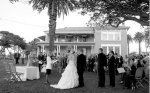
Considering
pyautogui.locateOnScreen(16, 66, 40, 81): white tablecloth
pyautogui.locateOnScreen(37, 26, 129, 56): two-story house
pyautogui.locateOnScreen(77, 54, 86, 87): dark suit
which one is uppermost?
pyautogui.locateOnScreen(37, 26, 129, 56): two-story house

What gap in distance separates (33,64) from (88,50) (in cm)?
3279

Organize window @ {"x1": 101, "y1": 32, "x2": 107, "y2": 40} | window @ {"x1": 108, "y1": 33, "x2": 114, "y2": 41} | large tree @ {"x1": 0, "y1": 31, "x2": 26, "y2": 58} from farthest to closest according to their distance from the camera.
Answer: large tree @ {"x1": 0, "y1": 31, "x2": 26, "y2": 58}, window @ {"x1": 101, "y1": 32, "x2": 107, "y2": 40}, window @ {"x1": 108, "y1": 33, "x2": 114, "y2": 41}

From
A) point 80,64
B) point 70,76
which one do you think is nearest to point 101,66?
point 80,64

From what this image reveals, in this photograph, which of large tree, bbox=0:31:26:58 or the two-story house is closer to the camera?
the two-story house

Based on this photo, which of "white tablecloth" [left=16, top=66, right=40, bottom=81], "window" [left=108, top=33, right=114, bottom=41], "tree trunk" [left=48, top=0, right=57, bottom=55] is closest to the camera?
"white tablecloth" [left=16, top=66, right=40, bottom=81]

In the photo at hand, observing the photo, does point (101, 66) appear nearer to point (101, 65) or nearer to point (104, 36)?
point (101, 65)

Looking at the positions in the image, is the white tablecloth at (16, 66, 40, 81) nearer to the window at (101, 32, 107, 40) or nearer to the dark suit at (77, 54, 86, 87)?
the dark suit at (77, 54, 86, 87)

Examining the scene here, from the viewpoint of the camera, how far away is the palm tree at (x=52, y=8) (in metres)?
23.2

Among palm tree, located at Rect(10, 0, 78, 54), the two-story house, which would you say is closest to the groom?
palm tree, located at Rect(10, 0, 78, 54)

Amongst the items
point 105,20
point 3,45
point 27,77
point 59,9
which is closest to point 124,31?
point 59,9

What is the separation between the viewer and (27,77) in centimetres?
1459

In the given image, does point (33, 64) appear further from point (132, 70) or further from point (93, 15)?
point (132, 70)

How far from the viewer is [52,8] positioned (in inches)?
918

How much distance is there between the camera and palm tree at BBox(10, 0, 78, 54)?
23219 millimetres
